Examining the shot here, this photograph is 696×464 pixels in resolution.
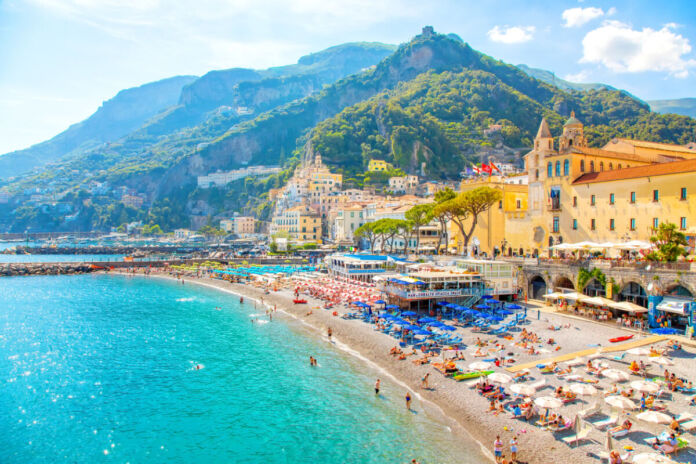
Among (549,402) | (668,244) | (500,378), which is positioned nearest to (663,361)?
(549,402)

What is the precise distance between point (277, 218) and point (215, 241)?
1817 inches

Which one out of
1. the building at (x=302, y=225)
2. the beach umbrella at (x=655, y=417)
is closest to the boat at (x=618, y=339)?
the beach umbrella at (x=655, y=417)

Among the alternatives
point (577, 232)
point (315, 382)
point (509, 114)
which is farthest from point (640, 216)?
point (509, 114)

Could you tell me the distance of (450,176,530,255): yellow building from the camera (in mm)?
48750

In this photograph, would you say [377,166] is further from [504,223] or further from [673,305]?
[673,305]

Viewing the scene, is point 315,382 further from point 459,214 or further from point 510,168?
point 510,168

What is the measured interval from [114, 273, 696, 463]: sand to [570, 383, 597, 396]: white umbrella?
2.10 feet

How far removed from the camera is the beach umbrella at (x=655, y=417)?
55.8 ft

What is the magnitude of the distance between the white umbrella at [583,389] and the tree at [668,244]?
16323 mm

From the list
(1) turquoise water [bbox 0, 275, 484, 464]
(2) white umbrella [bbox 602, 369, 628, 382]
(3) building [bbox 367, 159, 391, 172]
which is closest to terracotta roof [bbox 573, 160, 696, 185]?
(2) white umbrella [bbox 602, 369, 628, 382]

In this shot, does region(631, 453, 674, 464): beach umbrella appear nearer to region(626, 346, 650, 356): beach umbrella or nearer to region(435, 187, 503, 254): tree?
region(626, 346, 650, 356): beach umbrella

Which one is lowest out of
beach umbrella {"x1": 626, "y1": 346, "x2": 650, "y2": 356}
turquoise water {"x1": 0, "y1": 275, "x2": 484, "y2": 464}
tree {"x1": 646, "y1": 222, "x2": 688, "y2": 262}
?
turquoise water {"x1": 0, "y1": 275, "x2": 484, "y2": 464}

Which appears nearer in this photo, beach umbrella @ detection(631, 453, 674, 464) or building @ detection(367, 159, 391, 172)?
beach umbrella @ detection(631, 453, 674, 464)

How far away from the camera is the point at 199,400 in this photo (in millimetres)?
24797
